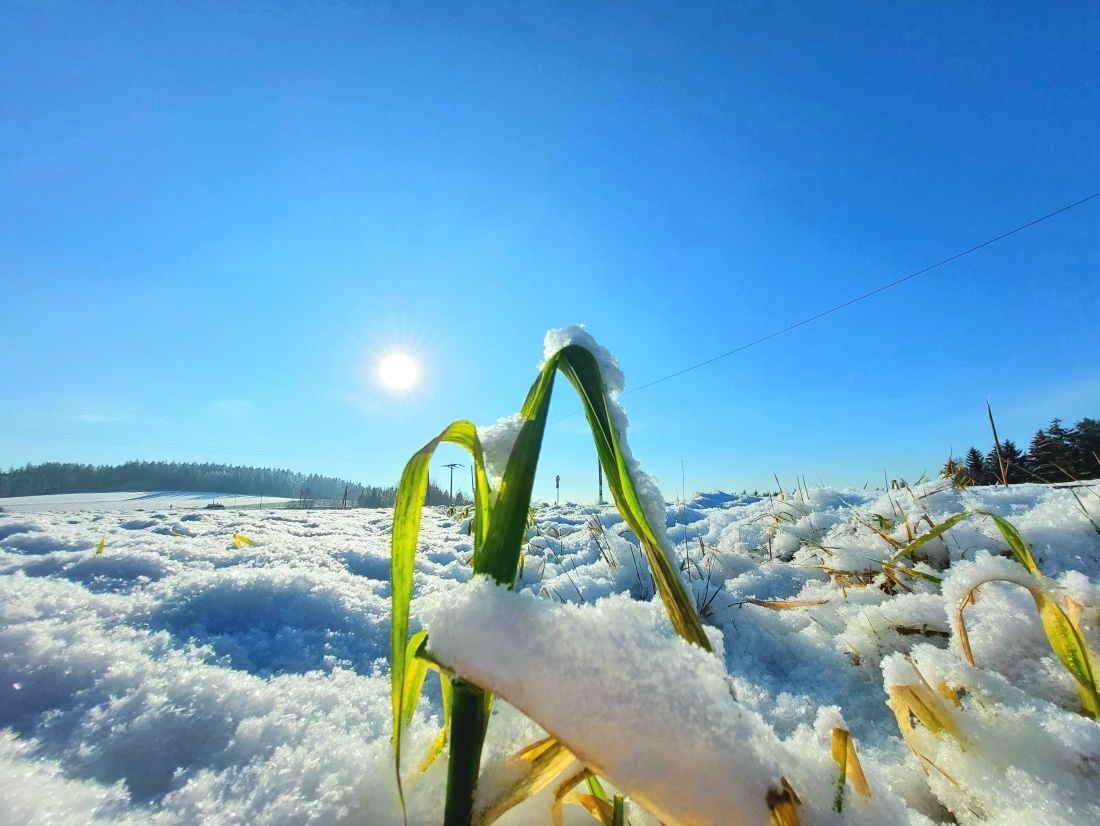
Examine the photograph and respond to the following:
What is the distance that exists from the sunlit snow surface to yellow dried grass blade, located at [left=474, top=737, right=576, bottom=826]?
4 centimetres

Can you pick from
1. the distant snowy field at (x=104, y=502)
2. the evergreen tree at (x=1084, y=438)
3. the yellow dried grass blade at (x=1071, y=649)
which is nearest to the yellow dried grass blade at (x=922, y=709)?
the yellow dried grass blade at (x=1071, y=649)

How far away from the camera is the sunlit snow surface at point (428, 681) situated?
0.57 meters

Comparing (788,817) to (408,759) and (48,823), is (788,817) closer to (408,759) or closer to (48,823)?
(408,759)

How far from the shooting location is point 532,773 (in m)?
0.55

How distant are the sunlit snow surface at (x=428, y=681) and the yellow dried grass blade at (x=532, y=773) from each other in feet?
0.12

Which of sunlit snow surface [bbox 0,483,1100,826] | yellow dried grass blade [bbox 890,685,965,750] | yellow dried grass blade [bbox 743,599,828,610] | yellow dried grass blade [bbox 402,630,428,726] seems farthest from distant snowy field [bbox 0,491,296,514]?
yellow dried grass blade [bbox 890,685,965,750]

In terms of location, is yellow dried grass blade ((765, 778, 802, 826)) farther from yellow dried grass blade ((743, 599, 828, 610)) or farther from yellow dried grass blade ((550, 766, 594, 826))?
yellow dried grass blade ((743, 599, 828, 610))

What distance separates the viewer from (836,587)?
5.14 ft

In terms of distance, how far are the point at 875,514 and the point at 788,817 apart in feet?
6.48

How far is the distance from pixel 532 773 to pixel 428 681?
67 cm

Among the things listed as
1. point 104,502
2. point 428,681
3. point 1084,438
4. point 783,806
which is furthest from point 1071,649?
point 104,502

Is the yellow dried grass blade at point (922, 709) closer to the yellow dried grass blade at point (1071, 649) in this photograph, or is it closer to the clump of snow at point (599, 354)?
the yellow dried grass blade at point (1071, 649)

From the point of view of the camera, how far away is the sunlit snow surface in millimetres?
571

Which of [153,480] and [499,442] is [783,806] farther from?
[153,480]
